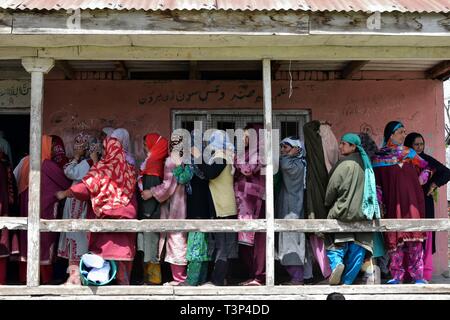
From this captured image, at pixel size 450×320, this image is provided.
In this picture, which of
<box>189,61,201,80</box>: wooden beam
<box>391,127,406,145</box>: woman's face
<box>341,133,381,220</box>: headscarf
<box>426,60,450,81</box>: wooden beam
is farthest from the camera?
<box>426,60,450,81</box>: wooden beam

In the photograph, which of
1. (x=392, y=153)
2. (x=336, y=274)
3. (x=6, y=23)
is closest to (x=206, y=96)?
(x=392, y=153)

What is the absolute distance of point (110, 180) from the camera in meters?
5.44

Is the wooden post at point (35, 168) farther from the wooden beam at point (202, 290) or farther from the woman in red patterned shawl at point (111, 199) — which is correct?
the woman in red patterned shawl at point (111, 199)

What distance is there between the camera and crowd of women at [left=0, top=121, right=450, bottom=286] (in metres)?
5.40

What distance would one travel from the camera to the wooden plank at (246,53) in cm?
526

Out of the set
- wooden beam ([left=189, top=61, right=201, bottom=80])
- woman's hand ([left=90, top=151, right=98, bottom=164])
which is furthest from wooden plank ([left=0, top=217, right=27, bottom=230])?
wooden beam ([left=189, top=61, right=201, bottom=80])

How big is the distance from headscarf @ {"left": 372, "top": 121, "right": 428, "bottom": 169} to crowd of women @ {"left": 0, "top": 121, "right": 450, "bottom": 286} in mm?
12

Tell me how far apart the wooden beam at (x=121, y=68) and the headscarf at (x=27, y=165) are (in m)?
1.29

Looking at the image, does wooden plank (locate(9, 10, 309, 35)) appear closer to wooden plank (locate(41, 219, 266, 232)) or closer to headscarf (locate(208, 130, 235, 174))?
headscarf (locate(208, 130, 235, 174))

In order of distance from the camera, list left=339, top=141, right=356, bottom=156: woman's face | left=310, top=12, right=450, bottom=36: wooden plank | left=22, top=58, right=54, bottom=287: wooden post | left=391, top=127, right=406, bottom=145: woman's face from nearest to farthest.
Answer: left=310, top=12, right=450, bottom=36: wooden plank < left=22, top=58, right=54, bottom=287: wooden post < left=339, top=141, right=356, bottom=156: woman's face < left=391, top=127, right=406, bottom=145: woman's face

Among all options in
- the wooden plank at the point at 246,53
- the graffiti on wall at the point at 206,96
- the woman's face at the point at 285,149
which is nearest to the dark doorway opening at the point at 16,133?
the graffiti on wall at the point at 206,96

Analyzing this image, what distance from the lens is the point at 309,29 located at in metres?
4.91

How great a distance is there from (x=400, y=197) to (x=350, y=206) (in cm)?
79

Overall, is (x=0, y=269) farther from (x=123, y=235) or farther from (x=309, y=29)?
(x=309, y=29)
